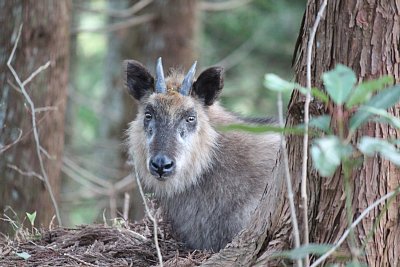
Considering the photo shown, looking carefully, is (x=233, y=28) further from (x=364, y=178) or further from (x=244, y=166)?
(x=364, y=178)

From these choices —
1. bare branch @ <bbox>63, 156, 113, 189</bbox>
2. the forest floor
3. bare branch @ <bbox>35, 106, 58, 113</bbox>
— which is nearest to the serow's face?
the forest floor

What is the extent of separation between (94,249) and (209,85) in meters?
2.21

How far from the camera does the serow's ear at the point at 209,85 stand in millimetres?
7332

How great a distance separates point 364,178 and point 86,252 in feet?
7.85

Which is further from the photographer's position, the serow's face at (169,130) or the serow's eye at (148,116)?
the serow's eye at (148,116)

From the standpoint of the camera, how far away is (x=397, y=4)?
4.14 m

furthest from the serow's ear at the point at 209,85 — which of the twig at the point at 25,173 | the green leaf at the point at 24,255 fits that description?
the green leaf at the point at 24,255

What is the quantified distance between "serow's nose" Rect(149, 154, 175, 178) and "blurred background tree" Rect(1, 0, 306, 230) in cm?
319

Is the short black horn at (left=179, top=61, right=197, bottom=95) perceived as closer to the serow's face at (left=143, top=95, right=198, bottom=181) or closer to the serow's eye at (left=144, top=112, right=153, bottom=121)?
the serow's face at (left=143, top=95, right=198, bottom=181)

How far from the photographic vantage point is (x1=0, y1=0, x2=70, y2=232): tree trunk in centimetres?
834

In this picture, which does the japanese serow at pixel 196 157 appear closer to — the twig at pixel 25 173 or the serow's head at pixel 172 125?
the serow's head at pixel 172 125

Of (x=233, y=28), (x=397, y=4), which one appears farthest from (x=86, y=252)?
(x=233, y=28)

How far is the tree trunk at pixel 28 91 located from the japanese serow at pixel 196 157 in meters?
1.37

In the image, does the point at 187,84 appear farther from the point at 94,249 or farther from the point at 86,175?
the point at 86,175
